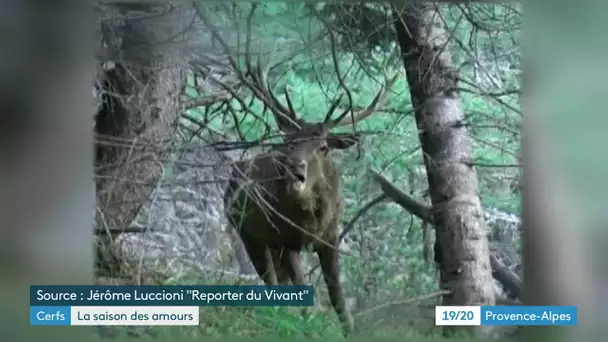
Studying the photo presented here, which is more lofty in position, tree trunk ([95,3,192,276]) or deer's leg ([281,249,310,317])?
tree trunk ([95,3,192,276])

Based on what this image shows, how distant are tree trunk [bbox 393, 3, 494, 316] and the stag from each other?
0.13 meters

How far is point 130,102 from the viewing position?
118 inches

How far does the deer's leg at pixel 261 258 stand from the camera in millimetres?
2967

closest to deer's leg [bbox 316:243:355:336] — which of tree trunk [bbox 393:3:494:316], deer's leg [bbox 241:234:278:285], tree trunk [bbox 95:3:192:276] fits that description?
deer's leg [bbox 241:234:278:285]

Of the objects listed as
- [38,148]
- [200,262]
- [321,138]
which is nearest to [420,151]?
[321,138]

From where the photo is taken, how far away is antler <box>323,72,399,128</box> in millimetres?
2957

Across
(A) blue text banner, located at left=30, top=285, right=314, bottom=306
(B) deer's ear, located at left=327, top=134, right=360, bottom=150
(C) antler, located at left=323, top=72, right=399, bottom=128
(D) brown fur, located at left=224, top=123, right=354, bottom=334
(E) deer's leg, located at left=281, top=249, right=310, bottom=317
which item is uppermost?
(C) antler, located at left=323, top=72, right=399, bottom=128

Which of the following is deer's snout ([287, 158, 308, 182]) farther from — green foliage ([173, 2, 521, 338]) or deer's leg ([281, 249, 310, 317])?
deer's leg ([281, 249, 310, 317])

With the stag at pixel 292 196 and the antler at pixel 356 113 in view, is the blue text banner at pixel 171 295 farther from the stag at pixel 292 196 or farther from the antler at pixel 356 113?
the antler at pixel 356 113

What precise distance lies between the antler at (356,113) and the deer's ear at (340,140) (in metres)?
0.03

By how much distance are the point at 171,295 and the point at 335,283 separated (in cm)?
50

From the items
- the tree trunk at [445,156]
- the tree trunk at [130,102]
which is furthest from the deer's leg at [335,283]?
the tree trunk at [130,102]

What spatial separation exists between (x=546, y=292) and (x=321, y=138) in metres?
0.84

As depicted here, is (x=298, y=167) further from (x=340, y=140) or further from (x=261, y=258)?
(x=261, y=258)
